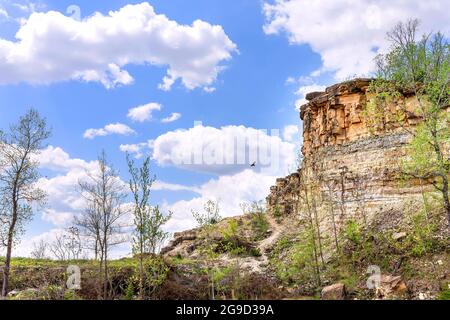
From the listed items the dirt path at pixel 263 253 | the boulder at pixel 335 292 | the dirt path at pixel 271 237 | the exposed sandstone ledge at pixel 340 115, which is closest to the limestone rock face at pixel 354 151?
the exposed sandstone ledge at pixel 340 115

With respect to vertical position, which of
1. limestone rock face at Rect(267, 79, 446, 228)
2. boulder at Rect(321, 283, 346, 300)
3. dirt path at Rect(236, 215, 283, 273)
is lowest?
boulder at Rect(321, 283, 346, 300)

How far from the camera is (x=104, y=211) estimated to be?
23578 mm

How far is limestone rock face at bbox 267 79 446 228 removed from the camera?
3472 centimetres

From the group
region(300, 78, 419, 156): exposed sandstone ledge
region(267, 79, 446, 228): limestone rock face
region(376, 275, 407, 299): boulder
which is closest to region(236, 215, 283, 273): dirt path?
region(267, 79, 446, 228): limestone rock face

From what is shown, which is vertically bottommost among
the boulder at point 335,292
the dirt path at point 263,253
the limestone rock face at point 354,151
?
the boulder at point 335,292

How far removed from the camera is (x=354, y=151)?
39.6 m

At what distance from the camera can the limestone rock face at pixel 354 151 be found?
1367 inches

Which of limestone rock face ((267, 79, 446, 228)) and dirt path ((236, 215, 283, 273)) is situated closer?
limestone rock face ((267, 79, 446, 228))

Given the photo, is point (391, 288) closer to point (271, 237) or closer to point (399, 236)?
point (399, 236)

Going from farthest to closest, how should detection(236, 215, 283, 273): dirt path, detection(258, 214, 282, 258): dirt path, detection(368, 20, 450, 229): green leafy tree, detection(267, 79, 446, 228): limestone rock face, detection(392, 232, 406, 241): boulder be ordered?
detection(258, 214, 282, 258): dirt path < detection(236, 215, 283, 273): dirt path < detection(267, 79, 446, 228): limestone rock face < detection(392, 232, 406, 241): boulder < detection(368, 20, 450, 229): green leafy tree

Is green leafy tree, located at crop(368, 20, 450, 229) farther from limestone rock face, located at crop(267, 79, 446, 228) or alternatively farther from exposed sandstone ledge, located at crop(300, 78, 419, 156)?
exposed sandstone ledge, located at crop(300, 78, 419, 156)

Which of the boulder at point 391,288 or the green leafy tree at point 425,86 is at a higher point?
the green leafy tree at point 425,86

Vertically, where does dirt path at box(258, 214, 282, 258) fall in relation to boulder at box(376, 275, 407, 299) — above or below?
above

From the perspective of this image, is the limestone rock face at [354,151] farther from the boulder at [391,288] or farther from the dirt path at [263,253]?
the boulder at [391,288]
